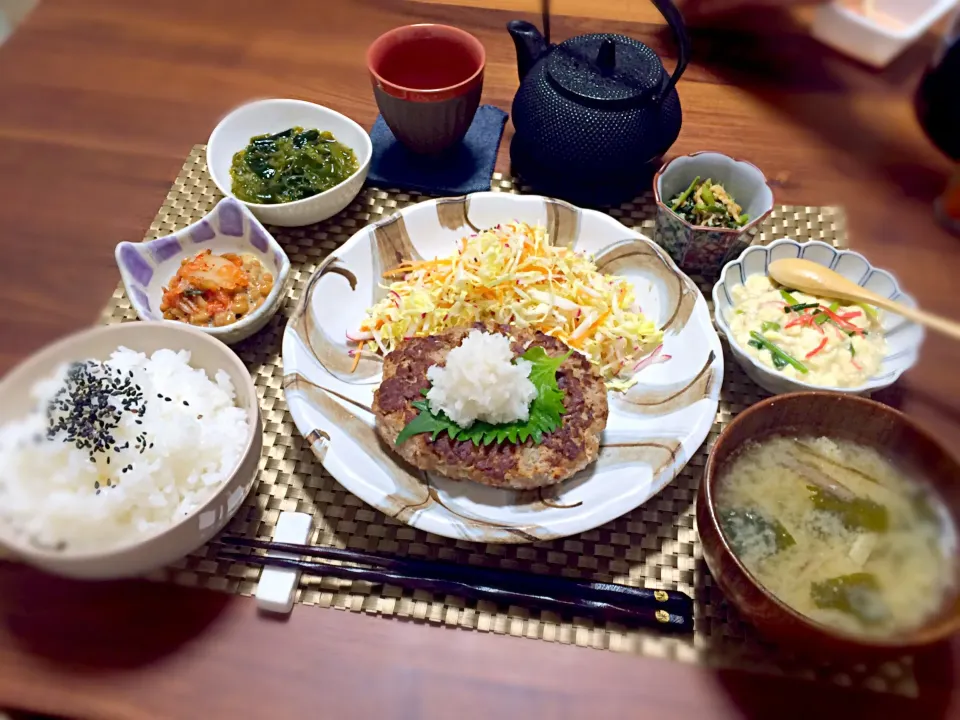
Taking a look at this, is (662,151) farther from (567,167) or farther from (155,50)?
(155,50)

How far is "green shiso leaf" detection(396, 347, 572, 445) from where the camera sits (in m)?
1.61

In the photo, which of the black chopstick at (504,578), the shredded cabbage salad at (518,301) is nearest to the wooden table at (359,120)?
the black chopstick at (504,578)

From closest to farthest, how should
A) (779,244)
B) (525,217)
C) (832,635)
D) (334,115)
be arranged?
(832,635) < (779,244) < (525,217) < (334,115)

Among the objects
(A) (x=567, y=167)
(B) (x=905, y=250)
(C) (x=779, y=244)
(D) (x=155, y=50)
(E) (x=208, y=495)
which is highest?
(B) (x=905, y=250)

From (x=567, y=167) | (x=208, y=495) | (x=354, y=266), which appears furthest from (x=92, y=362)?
(x=567, y=167)

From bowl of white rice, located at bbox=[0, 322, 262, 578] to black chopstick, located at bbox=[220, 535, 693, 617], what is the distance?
214mm

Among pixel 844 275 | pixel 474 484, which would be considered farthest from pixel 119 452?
pixel 844 275

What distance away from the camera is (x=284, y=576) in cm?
152

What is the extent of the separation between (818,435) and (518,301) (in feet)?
3.12

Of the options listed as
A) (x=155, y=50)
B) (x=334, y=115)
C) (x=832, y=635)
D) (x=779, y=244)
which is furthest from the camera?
(x=155, y=50)

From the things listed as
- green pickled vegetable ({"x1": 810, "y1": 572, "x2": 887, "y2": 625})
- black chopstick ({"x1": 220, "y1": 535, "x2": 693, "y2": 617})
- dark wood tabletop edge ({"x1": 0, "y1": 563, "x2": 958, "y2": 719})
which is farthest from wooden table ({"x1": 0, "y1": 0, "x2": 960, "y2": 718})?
green pickled vegetable ({"x1": 810, "y1": 572, "x2": 887, "y2": 625})

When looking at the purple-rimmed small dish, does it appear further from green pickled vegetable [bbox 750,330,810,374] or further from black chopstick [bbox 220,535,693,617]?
black chopstick [bbox 220,535,693,617]

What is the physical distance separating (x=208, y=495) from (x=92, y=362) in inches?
18.5

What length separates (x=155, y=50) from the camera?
114 inches
